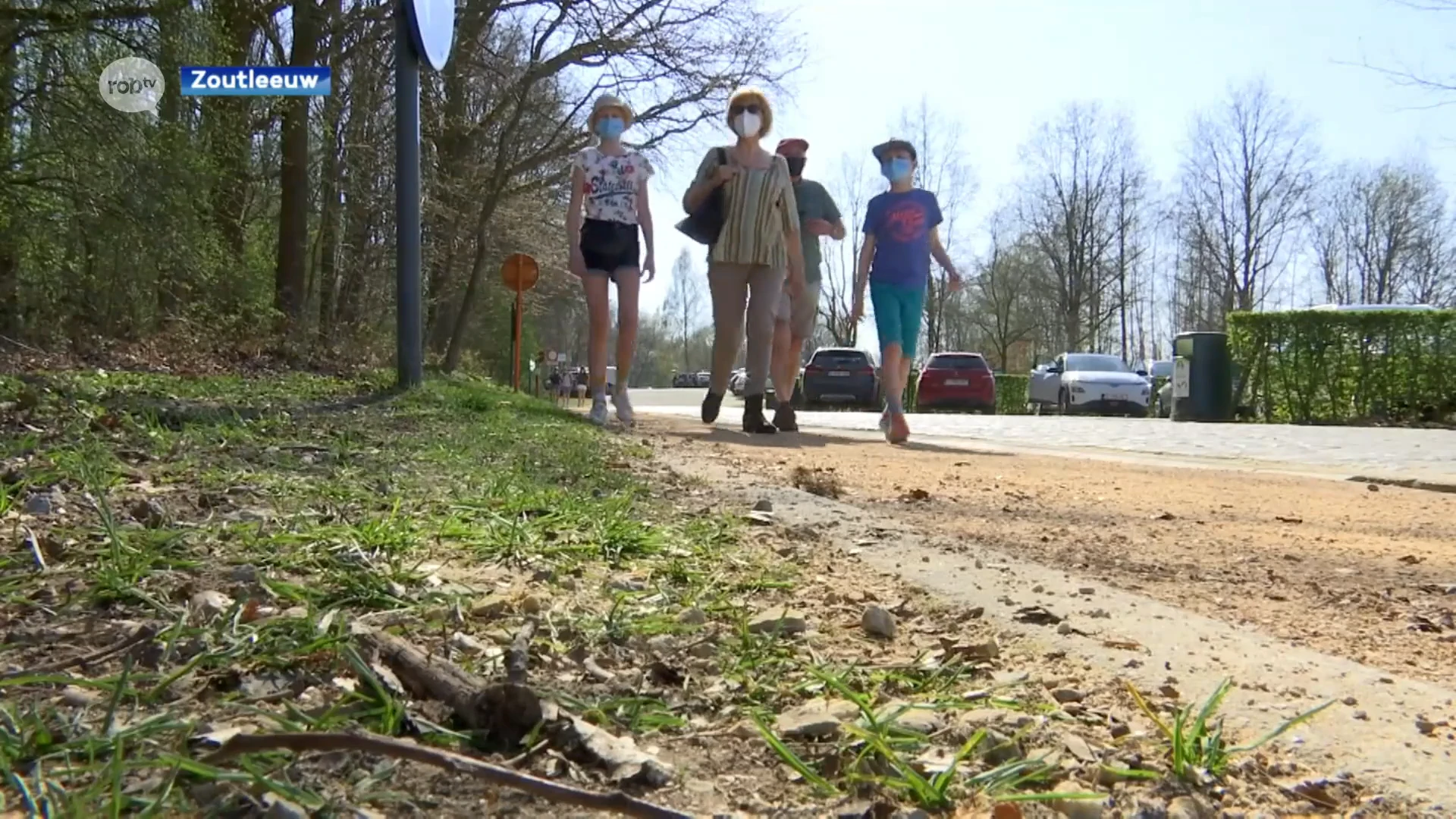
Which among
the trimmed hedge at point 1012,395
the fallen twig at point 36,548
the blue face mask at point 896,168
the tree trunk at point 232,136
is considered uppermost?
the tree trunk at point 232,136

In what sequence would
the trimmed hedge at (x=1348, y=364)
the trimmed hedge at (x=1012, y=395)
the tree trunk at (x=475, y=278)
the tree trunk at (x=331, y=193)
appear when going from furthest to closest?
the trimmed hedge at (x=1012, y=395) → the tree trunk at (x=475, y=278) → the trimmed hedge at (x=1348, y=364) → the tree trunk at (x=331, y=193)

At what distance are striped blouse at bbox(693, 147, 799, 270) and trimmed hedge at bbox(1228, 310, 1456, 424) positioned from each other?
1167cm

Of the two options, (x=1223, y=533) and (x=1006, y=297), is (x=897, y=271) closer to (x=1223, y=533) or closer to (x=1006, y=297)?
(x=1223, y=533)

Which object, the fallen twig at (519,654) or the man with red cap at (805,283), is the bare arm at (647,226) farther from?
the fallen twig at (519,654)

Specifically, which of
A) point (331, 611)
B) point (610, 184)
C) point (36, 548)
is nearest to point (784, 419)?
point (610, 184)

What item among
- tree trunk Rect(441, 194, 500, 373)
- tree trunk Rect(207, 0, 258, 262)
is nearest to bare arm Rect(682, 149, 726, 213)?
tree trunk Rect(207, 0, 258, 262)

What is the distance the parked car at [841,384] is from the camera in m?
25.2

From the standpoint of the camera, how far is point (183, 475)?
8.59 ft

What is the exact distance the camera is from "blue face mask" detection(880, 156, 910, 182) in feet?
25.9

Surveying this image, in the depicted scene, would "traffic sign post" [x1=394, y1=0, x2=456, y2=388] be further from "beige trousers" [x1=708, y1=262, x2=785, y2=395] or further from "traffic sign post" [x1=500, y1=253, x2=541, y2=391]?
"traffic sign post" [x1=500, y1=253, x2=541, y2=391]

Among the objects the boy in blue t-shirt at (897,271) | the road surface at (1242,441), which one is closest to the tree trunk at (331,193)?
the road surface at (1242,441)

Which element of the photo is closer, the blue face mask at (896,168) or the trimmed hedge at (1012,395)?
the blue face mask at (896,168)

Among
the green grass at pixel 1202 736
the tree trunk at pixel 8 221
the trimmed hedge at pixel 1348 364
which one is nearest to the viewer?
the green grass at pixel 1202 736

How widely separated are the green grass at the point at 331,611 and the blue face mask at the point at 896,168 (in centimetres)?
530
